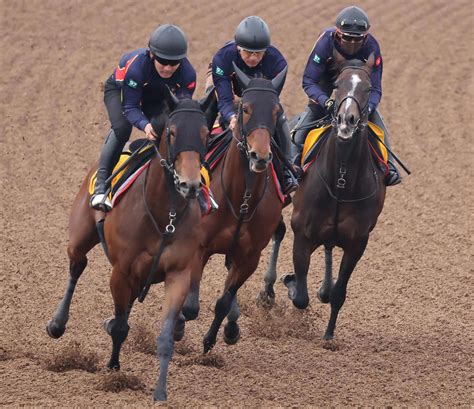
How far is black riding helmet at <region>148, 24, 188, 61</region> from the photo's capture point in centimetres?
850

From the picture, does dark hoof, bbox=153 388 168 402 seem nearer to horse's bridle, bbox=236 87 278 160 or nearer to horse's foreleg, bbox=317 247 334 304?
horse's bridle, bbox=236 87 278 160

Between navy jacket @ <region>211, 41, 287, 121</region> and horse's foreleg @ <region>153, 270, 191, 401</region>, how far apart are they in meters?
2.04

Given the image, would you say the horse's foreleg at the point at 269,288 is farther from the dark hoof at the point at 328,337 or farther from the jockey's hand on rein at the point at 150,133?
the jockey's hand on rein at the point at 150,133

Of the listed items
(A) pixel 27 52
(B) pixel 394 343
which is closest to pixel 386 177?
(B) pixel 394 343

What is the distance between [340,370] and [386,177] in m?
2.02

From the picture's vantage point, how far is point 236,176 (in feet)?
30.9

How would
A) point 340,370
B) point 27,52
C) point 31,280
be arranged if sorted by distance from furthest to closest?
point 27,52
point 31,280
point 340,370

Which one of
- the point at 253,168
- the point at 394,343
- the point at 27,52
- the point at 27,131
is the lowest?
the point at 394,343

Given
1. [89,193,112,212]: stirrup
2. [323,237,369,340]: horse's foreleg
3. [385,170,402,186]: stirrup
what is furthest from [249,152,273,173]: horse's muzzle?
[385,170,402,186]: stirrup

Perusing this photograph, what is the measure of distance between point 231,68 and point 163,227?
218cm

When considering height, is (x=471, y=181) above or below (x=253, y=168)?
above

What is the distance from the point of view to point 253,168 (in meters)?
8.39

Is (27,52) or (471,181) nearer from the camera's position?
(471,181)

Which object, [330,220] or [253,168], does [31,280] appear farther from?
[253,168]
